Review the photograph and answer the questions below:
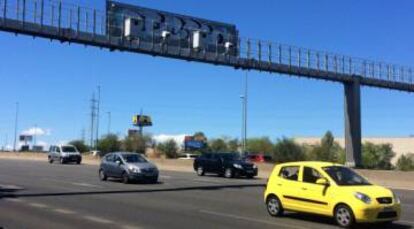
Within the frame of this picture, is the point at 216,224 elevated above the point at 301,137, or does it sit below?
below

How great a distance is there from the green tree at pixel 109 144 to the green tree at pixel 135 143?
129cm

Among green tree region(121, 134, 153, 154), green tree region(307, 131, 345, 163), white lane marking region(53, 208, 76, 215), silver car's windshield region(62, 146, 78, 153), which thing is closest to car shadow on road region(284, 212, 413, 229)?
white lane marking region(53, 208, 76, 215)

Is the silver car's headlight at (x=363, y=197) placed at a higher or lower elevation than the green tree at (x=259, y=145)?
lower

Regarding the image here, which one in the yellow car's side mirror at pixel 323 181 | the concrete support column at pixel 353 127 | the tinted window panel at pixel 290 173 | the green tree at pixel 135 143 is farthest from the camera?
the green tree at pixel 135 143

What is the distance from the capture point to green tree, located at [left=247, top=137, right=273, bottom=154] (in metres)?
121

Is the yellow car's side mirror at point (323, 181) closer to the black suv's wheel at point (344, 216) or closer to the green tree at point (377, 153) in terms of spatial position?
the black suv's wheel at point (344, 216)

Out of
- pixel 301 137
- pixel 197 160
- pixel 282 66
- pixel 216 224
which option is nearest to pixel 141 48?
pixel 197 160

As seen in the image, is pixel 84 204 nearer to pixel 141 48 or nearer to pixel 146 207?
pixel 146 207

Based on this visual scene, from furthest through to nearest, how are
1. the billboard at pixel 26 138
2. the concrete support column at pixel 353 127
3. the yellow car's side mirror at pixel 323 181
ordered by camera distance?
the billboard at pixel 26 138, the concrete support column at pixel 353 127, the yellow car's side mirror at pixel 323 181

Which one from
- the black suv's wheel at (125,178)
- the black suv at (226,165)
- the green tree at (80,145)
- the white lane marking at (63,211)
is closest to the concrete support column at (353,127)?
the black suv at (226,165)

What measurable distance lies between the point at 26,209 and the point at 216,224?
6.10 metres

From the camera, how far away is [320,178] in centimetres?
1505

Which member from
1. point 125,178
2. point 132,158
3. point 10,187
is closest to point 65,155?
point 132,158

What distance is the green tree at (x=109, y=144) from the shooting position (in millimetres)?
122312
